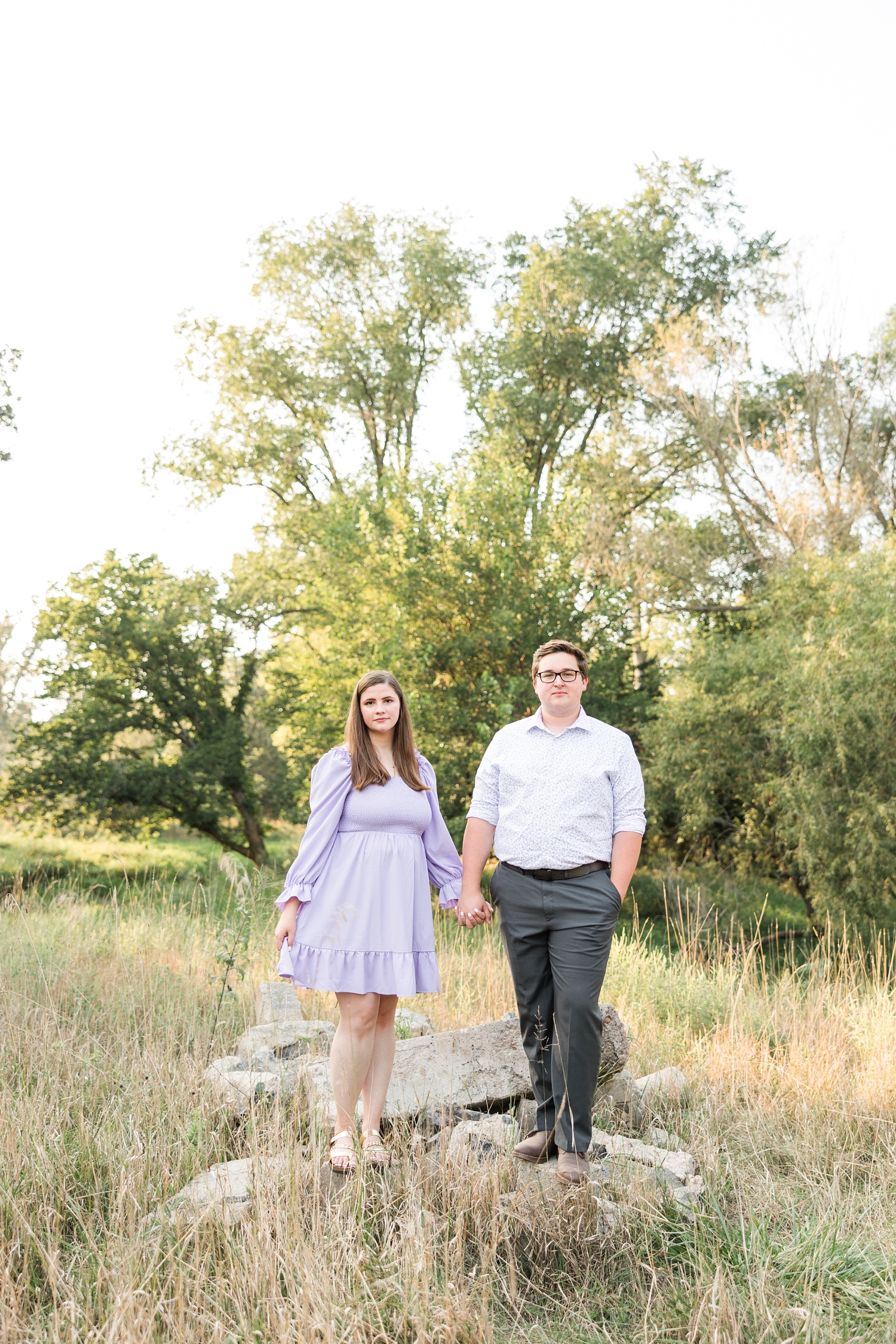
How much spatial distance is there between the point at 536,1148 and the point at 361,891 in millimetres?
1135

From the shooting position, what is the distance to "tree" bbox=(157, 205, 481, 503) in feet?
64.9

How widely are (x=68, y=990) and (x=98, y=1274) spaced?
3753 millimetres

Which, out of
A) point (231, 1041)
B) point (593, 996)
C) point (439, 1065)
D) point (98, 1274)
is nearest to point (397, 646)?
point (231, 1041)

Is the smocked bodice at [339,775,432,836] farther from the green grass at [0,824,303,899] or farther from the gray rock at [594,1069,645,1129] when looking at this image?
the green grass at [0,824,303,899]

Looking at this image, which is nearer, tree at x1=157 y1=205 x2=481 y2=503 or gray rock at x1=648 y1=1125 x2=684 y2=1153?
gray rock at x1=648 y1=1125 x2=684 y2=1153

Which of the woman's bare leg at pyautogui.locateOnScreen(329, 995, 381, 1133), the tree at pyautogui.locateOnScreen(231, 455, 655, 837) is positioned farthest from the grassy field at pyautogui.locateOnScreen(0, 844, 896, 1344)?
the tree at pyautogui.locateOnScreen(231, 455, 655, 837)

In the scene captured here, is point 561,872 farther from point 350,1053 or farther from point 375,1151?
point 375,1151

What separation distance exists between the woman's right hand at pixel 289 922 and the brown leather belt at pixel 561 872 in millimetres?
861

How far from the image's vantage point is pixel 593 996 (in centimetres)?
360

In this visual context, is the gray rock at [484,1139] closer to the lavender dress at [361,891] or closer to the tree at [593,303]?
the lavender dress at [361,891]

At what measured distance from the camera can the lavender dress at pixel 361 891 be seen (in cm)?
371

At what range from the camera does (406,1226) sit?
2926 mm

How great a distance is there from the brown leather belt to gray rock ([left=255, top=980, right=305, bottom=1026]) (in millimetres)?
2712

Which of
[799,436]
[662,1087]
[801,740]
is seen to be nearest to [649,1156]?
[662,1087]
